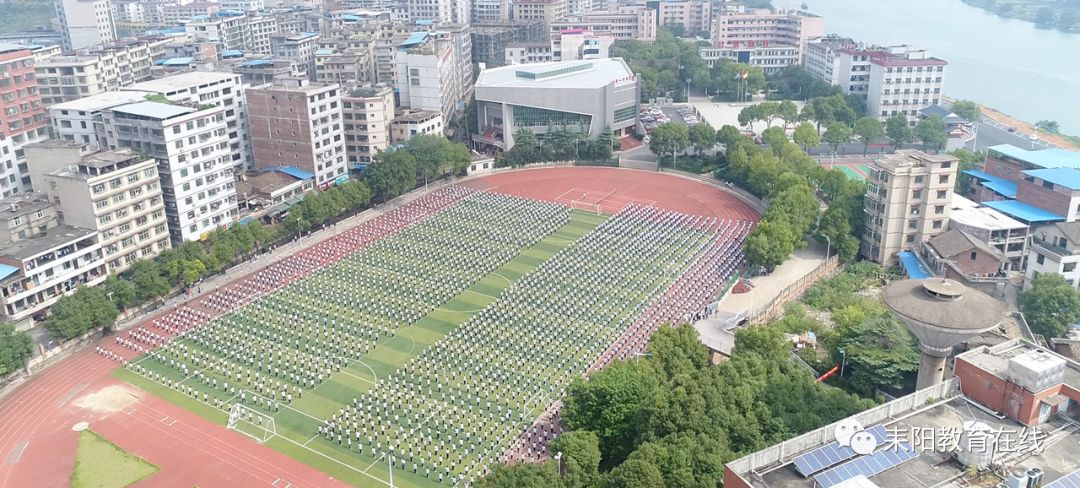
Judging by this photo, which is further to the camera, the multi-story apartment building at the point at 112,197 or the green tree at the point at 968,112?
the green tree at the point at 968,112

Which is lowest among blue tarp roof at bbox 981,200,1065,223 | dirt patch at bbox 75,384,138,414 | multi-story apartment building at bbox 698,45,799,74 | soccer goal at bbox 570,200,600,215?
dirt patch at bbox 75,384,138,414

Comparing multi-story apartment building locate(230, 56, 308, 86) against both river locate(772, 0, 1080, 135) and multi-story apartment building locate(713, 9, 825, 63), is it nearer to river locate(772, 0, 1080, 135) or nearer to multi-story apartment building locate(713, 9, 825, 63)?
multi-story apartment building locate(713, 9, 825, 63)

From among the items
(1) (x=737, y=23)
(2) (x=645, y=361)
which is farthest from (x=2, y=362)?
(1) (x=737, y=23)

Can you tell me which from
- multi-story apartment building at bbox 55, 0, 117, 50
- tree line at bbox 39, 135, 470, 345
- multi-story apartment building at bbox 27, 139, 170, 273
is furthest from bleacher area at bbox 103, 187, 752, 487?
multi-story apartment building at bbox 55, 0, 117, 50

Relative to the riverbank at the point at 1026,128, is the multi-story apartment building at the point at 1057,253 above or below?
above

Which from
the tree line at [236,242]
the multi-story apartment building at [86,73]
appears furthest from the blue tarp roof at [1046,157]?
the multi-story apartment building at [86,73]

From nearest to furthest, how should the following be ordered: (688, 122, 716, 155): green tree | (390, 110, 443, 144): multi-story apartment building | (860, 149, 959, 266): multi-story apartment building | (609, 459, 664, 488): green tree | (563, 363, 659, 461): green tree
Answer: (609, 459, 664, 488): green tree → (563, 363, 659, 461): green tree → (860, 149, 959, 266): multi-story apartment building → (390, 110, 443, 144): multi-story apartment building → (688, 122, 716, 155): green tree

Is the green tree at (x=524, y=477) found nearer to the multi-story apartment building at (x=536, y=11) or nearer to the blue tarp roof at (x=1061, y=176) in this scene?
the blue tarp roof at (x=1061, y=176)

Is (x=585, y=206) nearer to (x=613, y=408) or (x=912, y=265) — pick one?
(x=912, y=265)
